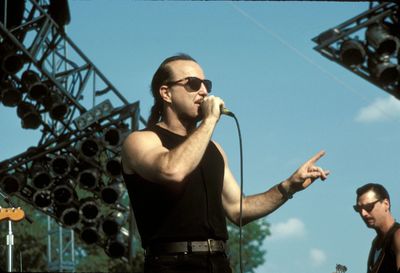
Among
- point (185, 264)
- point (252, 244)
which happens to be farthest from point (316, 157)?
point (252, 244)

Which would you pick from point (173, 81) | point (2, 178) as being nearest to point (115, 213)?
point (2, 178)

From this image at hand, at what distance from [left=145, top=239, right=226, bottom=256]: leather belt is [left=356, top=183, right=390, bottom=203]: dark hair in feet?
10.6

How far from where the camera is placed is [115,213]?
1427 cm

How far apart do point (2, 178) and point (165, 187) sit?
971 cm

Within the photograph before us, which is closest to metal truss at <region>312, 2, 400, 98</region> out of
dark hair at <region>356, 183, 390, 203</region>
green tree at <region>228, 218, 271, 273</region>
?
dark hair at <region>356, 183, 390, 203</region>

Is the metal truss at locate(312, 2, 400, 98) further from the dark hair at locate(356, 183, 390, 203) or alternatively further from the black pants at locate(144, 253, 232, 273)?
the black pants at locate(144, 253, 232, 273)

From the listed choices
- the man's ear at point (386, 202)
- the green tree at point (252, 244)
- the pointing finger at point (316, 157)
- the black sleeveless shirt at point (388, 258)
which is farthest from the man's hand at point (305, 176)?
the green tree at point (252, 244)

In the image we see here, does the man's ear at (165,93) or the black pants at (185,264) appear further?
the man's ear at (165,93)

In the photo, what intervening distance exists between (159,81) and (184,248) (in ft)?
3.21

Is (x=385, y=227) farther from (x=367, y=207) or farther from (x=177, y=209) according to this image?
(x=177, y=209)

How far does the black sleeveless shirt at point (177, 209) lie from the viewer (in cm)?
380

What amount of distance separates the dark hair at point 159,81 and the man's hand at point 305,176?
2.63 ft

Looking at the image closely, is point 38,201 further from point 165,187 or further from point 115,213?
point 165,187

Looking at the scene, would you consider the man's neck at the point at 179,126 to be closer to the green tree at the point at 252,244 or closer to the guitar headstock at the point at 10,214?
the guitar headstock at the point at 10,214
